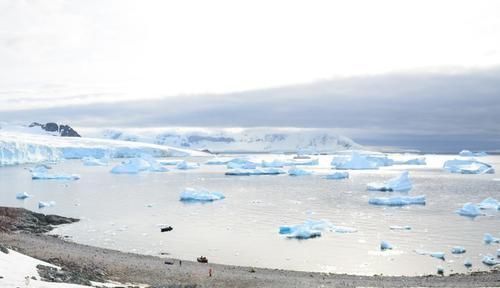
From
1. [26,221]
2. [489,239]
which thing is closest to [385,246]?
[489,239]

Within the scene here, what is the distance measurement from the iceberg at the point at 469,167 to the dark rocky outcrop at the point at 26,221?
2763 inches

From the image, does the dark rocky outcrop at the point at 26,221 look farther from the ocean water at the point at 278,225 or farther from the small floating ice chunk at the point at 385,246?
the small floating ice chunk at the point at 385,246

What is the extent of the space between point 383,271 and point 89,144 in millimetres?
146627

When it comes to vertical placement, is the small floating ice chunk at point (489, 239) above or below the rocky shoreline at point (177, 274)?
below

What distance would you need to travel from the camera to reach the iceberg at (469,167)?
88750 mm

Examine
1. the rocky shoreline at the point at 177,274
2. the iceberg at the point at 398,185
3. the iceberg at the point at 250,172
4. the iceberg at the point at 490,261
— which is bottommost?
the iceberg at the point at 250,172

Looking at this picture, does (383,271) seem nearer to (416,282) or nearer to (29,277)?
(416,282)

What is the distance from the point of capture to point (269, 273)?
2169 cm

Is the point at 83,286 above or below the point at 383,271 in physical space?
above

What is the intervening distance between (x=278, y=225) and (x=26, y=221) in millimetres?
15668

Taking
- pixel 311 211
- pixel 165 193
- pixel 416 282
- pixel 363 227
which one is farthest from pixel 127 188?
pixel 416 282

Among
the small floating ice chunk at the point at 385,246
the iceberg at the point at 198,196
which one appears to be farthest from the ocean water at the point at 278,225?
the iceberg at the point at 198,196

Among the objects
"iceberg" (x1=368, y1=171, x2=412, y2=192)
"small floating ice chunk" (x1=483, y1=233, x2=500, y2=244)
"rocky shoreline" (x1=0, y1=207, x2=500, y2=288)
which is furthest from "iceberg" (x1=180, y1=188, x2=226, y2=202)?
"small floating ice chunk" (x1=483, y1=233, x2=500, y2=244)

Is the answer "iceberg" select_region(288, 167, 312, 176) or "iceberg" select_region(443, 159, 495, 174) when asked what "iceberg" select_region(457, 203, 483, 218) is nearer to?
"iceberg" select_region(288, 167, 312, 176)
